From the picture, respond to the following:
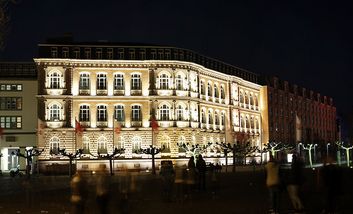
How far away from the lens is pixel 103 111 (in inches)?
3543

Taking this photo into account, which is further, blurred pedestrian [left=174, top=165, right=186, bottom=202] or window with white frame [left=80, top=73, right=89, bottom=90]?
window with white frame [left=80, top=73, right=89, bottom=90]

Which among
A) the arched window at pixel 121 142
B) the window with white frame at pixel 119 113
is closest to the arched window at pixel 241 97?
the window with white frame at pixel 119 113

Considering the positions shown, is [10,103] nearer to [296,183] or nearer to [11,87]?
[11,87]

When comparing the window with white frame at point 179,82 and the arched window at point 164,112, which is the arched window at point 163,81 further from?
the arched window at point 164,112

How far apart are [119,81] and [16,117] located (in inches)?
655

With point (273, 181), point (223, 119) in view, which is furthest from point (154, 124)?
point (273, 181)

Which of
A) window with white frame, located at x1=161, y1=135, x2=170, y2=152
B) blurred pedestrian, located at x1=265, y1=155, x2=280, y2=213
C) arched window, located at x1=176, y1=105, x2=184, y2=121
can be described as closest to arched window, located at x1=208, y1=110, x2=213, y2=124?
arched window, located at x1=176, y1=105, x2=184, y2=121

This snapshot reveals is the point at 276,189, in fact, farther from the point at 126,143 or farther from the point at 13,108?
the point at 13,108

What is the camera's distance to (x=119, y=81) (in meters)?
91.4

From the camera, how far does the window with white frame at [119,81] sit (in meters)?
91.0

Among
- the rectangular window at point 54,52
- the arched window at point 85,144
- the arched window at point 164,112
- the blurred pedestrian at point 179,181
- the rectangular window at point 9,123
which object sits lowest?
the blurred pedestrian at point 179,181

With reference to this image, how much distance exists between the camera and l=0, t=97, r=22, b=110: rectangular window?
9306cm

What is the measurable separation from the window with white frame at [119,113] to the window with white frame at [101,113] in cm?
148

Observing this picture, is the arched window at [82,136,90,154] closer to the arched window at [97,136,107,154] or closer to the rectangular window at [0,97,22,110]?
the arched window at [97,136,107,154]
